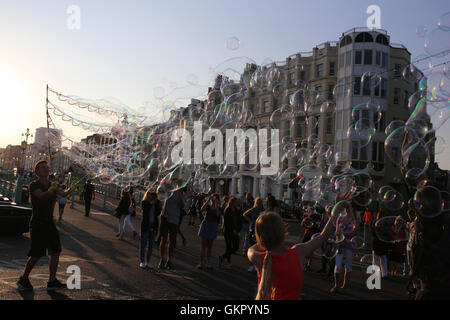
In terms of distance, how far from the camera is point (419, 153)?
7.60m

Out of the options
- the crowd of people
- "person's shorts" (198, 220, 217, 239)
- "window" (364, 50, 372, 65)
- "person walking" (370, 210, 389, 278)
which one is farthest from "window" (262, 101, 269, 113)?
"person's shorts" (198, 220, 217, 239)

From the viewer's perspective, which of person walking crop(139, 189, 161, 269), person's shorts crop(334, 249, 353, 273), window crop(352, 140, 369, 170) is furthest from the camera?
window crop(352, 140, 369, 170)

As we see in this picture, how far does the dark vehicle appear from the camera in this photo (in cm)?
1051

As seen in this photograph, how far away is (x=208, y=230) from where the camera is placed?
8.68 metres

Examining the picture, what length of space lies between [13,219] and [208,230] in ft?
19.0

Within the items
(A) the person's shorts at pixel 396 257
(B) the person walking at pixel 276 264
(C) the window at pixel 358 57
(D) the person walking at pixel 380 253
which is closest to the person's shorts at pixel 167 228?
(D) the person walking at pixel 380 253

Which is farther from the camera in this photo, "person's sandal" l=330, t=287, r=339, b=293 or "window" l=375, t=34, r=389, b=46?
"window" l=375, t=34, r=389, b=46

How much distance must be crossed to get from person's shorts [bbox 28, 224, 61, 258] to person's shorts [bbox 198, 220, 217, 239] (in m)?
3.53

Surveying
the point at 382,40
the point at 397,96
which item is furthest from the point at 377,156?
the point at 382,40

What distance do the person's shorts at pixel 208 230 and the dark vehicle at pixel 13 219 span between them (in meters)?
5.47

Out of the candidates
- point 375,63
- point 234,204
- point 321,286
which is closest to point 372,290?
point 321,286

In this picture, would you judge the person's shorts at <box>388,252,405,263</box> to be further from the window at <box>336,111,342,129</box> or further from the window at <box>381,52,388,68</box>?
Result: the window at <box>381,52,388,68</box>

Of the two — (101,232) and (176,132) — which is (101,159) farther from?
(101,232)
